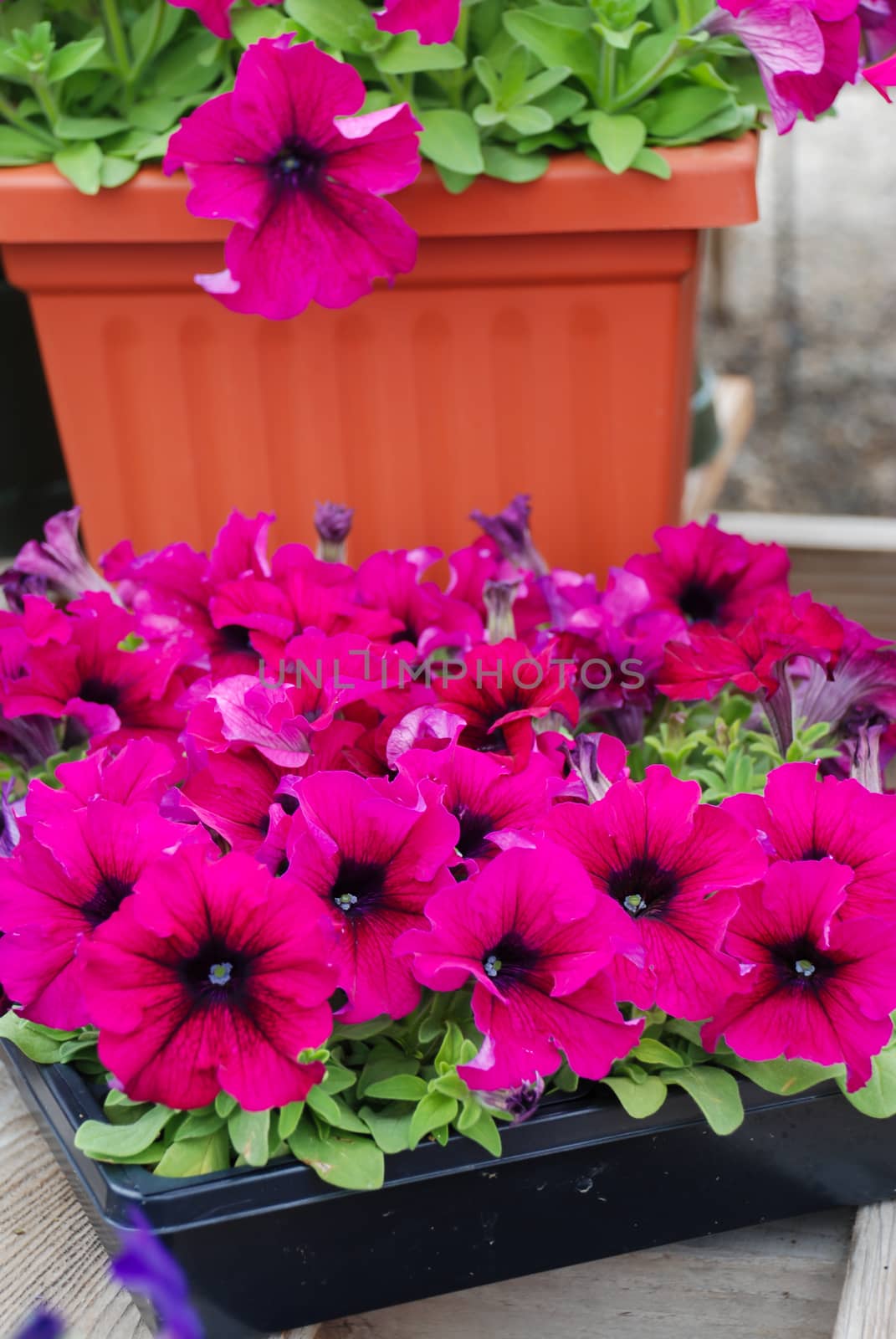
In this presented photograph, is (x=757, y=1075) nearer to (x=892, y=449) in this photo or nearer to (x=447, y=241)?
(x=447, y=241)

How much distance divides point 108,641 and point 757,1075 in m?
0.36

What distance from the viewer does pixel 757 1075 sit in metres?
0.52

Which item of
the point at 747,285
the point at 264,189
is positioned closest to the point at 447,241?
the point at 264,189

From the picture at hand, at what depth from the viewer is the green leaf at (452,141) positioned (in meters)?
0.72

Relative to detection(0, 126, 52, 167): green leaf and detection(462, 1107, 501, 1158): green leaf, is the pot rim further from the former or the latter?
detection(462, 1107, 501, 1158): green leaf

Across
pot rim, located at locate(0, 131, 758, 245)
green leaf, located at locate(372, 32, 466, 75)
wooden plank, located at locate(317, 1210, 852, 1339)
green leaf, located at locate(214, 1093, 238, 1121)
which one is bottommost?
wooden plank, located at locate(317, 1210, 852, 1339)

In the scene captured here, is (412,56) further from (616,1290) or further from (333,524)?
(616,1290)

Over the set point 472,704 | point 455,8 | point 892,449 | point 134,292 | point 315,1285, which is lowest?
point 892,449

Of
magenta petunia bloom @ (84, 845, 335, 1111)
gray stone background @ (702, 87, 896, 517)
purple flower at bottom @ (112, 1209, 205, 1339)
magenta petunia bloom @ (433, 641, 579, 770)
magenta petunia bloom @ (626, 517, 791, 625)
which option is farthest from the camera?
gray stone background @ (702, 87, 896, 517)

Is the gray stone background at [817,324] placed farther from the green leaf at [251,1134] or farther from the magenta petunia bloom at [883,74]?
the green leaf at [251,1134]

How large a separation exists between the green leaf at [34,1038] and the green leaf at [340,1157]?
0.37 ft

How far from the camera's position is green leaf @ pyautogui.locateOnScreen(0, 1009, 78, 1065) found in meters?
0.54

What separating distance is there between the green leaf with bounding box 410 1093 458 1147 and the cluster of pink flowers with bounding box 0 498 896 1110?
1.2 inches

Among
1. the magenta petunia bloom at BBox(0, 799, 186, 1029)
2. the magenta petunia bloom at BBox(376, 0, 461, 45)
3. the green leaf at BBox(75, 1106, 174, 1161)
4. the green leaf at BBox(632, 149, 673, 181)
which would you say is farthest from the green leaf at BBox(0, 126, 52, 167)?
the green leaf at BBox(75, 1106, 174, 1161)
